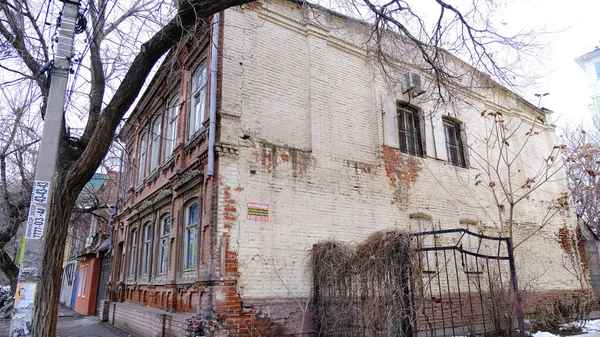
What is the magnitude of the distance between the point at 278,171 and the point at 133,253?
847 cm

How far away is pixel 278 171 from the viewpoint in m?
9.51

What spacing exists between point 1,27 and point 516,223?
579 inches

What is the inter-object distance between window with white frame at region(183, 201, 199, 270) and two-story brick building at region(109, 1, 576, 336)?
0.06 m

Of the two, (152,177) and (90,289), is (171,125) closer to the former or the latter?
(152,177)

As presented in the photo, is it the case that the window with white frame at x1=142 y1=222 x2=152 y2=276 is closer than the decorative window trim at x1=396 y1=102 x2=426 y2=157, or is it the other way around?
the decorative window trim at x1=396 y1=102 x2=426 y2=157

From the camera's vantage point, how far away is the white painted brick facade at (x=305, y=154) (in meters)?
8.95

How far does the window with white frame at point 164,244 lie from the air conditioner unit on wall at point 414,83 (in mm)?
7745

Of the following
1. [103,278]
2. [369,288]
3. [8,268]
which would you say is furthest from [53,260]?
[103,278]

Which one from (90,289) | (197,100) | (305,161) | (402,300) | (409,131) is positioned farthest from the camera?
(90,289)

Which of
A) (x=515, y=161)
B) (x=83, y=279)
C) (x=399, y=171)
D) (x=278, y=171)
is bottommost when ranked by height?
(x=83, y=279)

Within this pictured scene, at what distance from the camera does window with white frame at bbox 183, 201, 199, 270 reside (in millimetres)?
9812

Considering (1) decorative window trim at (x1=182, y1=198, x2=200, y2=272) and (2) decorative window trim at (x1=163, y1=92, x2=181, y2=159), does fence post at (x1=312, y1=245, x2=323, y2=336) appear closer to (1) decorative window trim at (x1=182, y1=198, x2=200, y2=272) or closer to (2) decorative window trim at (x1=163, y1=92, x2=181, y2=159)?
(1) decorative window trim at (x1=182, y1=198, x2=200, y2=272)

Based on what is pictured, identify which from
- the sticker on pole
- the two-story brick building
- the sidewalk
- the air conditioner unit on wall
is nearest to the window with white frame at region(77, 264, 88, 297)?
the sidewalk

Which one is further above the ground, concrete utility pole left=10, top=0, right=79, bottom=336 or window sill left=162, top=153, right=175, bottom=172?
window sill left=162, top=153, right=175, bottom=172
